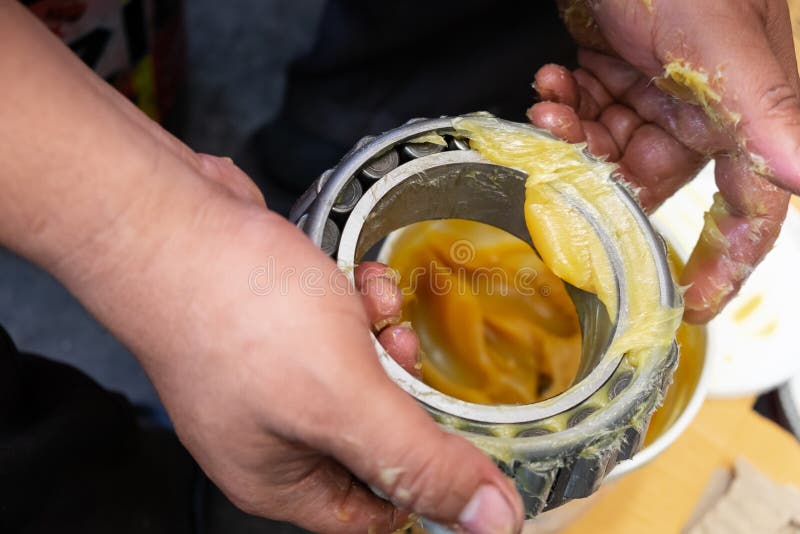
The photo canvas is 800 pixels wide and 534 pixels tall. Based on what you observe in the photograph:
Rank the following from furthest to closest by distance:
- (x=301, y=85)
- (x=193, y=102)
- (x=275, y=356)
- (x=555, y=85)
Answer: (x=193, y=102) < (x=301, y=85) < (x=555, y=85) < (x=275, y=356)

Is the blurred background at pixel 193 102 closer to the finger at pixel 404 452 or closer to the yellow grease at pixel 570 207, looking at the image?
the yellow grease at pixel 570 207

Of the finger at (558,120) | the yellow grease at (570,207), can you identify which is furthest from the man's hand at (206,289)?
the finger at (558,120)

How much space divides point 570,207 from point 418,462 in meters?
0.28

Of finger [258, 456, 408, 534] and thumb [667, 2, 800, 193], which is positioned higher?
thumb [667, 2, 800, 193]

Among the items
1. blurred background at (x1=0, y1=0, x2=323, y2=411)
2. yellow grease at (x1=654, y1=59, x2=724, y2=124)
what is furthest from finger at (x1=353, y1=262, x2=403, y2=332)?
blurred background at (x1=0, y1=0, x2=323, y2=411)

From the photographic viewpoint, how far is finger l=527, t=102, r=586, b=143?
739mm

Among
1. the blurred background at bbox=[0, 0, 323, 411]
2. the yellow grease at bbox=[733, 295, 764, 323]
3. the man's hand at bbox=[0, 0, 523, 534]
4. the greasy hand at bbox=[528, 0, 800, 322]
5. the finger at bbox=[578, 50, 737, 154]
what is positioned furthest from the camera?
the blurred background at bbox=[0, 0, 323, 411]

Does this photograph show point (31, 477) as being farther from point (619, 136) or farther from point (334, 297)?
point (619, 136)

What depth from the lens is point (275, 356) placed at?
1.51 ft

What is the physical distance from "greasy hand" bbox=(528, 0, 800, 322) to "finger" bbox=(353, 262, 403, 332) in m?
0.28

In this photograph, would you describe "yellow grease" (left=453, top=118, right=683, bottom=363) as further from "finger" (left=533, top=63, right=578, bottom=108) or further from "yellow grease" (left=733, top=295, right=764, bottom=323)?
"yellow grease" (left=733, top=295, right=764, bottom=323)

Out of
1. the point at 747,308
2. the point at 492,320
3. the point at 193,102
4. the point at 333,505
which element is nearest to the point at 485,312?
the point at 492,320

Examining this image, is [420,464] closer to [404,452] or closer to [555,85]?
[404,452]

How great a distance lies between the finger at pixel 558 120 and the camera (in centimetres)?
74
